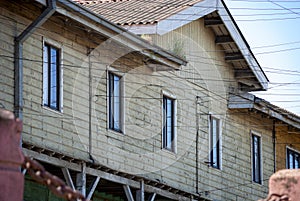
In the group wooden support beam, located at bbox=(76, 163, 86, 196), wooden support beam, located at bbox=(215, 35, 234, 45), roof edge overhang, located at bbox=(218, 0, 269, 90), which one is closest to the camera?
wooden support beam, located at bbox=(76, 163, 86, 196)

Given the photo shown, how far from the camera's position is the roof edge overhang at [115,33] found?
20.4m

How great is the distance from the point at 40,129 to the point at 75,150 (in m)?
1.56

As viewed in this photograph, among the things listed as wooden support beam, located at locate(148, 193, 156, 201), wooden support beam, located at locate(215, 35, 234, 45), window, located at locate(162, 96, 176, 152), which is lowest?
wooden support beam, located at locate(148, 193, 156, 201)

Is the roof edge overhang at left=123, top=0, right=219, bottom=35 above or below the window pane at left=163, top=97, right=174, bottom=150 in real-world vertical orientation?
above

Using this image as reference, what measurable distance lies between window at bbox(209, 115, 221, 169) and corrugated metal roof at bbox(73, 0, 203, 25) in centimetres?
403

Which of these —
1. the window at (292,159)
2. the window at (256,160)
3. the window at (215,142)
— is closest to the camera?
the window at (215,142)

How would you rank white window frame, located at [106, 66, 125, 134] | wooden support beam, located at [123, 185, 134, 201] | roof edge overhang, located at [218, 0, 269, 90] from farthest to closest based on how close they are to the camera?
1. roof edge overhang, located at [218, 0, 269, 90]
2. white window frame, located at [106, 66, 125, 134]
3. wooden support beam, located at [123, 185, 134, 201]

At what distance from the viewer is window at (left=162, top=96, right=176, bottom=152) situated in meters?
26.3

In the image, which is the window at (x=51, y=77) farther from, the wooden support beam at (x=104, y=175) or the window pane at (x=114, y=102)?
the window pane at (x=114, y=102)

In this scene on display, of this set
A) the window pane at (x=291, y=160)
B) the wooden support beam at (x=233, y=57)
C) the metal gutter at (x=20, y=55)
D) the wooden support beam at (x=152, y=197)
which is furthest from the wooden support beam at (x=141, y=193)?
the window pane at (x=291, y=160)

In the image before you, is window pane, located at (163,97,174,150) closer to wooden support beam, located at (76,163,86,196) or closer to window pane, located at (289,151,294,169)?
wooden support beam, located at (76,163,86,196)

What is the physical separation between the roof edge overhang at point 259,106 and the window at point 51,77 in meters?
9.91

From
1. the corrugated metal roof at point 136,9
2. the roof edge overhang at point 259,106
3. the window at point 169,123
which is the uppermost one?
the corrugated metal roof at point 136,9

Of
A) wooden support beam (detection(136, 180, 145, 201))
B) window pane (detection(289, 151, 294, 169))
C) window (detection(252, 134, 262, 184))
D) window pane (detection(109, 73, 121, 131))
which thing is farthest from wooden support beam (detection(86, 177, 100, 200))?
window pane (detection(289, 151, 294, 169))
